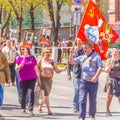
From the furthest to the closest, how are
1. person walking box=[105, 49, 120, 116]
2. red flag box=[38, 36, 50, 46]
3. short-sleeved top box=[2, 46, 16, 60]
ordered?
red flag box=[38, 36, 50, 46] < short-sleeved top box=[2, 46, 16, 60] < person walking box=[105, 49, 120, 116]

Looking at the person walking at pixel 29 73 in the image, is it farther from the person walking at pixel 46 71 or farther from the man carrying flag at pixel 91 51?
the man carrying flag at pixel 91 51

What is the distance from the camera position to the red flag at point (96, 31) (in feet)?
40.7

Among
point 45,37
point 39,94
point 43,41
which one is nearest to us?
point 39,94

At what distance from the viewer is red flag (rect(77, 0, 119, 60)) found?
12.4 meters

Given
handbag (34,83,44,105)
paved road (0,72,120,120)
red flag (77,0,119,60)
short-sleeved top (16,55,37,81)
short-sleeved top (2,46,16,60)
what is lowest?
paved road (0,72,120,120)

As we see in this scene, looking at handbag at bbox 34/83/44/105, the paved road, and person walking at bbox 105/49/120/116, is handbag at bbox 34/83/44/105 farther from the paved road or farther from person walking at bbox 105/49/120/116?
person walking at bbox 105/49/120/116

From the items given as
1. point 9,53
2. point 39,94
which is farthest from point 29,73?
point 9,53

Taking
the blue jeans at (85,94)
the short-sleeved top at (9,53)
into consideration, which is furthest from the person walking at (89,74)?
the short-sleeved top at (9,53)

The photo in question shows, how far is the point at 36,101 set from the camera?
45.8ft

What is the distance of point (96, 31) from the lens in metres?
12.5

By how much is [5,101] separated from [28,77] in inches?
118

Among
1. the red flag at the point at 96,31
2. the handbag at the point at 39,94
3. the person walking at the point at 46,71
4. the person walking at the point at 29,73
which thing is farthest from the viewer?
the handbag at the point at 39,94

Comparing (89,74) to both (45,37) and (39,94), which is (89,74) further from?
(45,37)

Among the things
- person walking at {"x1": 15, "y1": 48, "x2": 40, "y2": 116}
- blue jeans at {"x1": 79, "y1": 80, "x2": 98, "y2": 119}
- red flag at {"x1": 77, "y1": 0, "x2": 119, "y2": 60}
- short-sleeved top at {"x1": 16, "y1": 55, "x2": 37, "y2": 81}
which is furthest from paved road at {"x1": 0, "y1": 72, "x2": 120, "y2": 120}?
red flag at {"x1": 77, "y1": 0, "x2": 119, "y2": 60}
